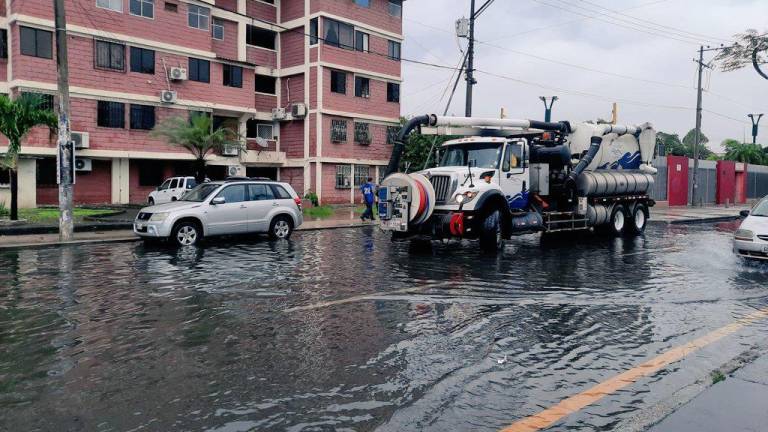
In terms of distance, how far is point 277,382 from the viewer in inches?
211

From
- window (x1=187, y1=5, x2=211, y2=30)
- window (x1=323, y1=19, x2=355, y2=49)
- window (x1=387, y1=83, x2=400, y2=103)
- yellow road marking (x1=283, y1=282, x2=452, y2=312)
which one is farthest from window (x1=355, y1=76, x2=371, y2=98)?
yellow road marking (x1=283, y1=282, x2=452, y2=312)

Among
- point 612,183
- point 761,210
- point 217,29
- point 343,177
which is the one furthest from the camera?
point 343,177

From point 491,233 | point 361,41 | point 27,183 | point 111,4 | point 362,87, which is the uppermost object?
point 361,41

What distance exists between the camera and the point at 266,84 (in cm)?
4075

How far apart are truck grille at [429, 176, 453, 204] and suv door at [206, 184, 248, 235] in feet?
17.1

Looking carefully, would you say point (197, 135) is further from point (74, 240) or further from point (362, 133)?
point (362, 133)

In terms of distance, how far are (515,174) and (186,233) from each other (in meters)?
8.30

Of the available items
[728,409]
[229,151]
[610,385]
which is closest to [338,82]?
[229,151]

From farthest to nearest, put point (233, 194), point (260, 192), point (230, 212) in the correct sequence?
1. point (260, 192)
2. point (233, 194)
3. point (230, 212)

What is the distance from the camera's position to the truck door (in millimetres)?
15859

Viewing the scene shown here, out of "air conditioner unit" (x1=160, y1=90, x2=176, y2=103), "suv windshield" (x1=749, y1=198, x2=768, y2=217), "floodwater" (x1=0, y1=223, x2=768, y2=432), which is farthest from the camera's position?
"air conditioner unit" (x1=160, y1=90, x2=176, y2=103)

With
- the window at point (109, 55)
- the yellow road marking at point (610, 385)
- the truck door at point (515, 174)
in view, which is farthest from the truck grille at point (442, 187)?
the window at point (109, 55)

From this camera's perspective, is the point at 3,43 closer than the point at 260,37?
Yes

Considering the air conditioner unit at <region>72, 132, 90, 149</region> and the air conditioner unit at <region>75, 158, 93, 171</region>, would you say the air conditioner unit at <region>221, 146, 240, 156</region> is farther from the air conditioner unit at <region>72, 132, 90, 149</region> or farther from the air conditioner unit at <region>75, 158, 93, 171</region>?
the air conditioner unit at <region>72, 132, 90, 149</region>
